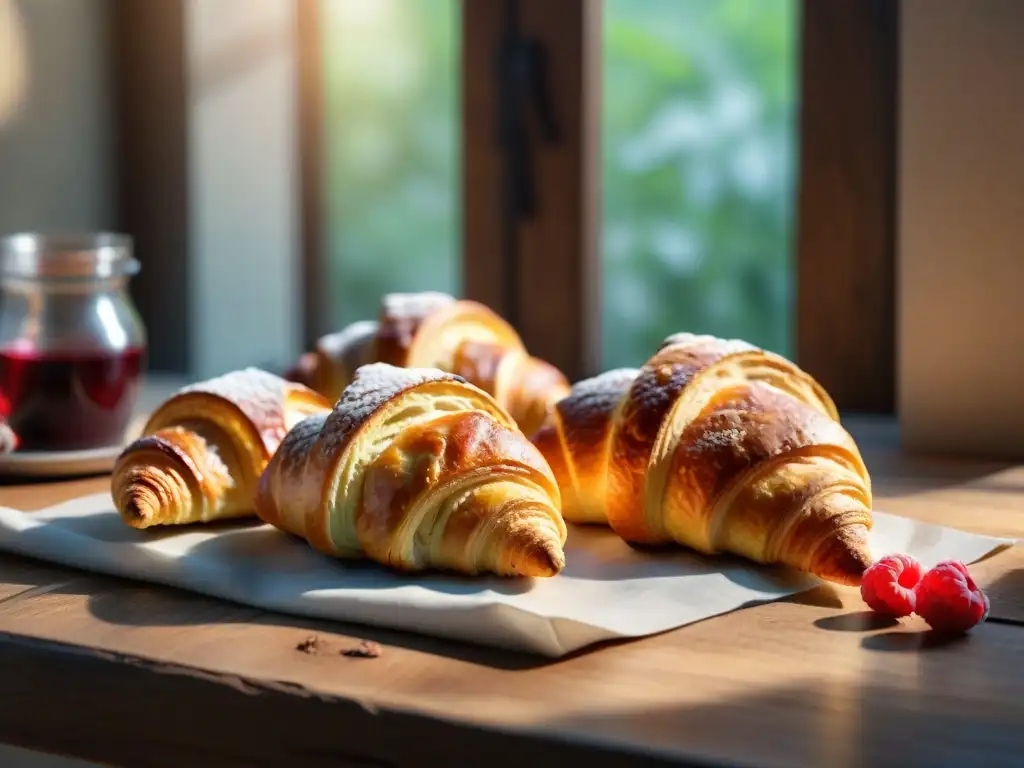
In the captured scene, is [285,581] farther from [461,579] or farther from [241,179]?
[241,179]

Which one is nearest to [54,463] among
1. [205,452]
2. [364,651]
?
[205,452]

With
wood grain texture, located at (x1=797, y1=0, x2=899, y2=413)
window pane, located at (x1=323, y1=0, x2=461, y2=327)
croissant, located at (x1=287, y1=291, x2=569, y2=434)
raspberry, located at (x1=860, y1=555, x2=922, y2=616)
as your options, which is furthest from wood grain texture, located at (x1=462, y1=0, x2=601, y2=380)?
raspberry, located at (x1=860, y1=555, x2=922, y2=616)

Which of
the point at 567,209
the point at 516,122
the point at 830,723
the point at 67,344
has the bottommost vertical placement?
the point at 830,723

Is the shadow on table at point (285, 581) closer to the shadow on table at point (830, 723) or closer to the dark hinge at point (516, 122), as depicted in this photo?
the shadow on table at point (830, 723)

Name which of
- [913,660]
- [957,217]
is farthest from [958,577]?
[957,217]

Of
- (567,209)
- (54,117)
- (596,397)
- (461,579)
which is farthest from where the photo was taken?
(54,117)

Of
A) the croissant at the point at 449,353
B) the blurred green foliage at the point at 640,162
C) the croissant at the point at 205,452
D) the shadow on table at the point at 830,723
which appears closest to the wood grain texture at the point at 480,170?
the blurred green foliage at the point at 640,162
